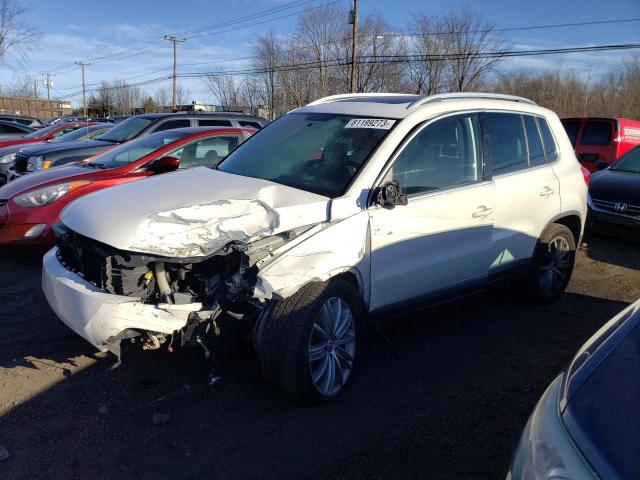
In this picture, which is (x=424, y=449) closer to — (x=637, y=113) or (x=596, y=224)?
(x=596, y=224)

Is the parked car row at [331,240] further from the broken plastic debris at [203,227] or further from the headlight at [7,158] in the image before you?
the headlight at [7,158]

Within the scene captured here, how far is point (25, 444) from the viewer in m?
2.84

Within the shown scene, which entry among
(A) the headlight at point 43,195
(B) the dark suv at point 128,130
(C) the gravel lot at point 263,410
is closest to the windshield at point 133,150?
(A) the headlight at point 43,195

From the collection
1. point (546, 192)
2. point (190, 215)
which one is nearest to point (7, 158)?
point (190, 215)

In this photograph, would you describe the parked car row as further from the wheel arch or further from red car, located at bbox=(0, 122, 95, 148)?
red car, located at bbox=(0, 122, 95, 148)

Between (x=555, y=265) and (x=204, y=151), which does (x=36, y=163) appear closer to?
(x=204, y=151)

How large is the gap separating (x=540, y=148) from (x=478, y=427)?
110 inches

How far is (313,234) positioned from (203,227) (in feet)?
2.12

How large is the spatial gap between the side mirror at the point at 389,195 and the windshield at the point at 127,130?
21.7 ft

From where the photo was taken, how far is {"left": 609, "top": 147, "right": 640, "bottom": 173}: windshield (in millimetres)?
8297

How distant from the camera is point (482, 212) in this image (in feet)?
13.4

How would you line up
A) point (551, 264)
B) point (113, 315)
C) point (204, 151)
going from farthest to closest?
point (204, 151)
point (551, 264)
point (113, 315)

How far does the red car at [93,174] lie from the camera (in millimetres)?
5453

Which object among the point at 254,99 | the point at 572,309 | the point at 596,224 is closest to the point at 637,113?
the point at 254,99
